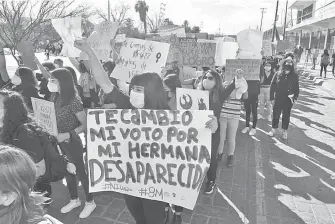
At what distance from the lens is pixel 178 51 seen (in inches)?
276

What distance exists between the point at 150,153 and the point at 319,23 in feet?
116

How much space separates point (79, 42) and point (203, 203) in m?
2.69

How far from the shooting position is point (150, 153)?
2727 mm

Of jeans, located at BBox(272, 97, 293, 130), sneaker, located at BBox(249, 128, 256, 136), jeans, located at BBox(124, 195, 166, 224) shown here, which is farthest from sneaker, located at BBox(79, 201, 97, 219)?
jeans, located at BBox(272, 97, 293, 130)

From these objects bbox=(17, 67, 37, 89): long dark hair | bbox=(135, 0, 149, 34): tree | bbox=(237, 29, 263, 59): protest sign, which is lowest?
bbox=(17, 67, 37, 89): long dark hair

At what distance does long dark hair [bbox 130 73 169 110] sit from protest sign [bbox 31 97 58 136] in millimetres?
1110

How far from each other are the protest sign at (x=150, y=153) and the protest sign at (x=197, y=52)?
14.8 ft

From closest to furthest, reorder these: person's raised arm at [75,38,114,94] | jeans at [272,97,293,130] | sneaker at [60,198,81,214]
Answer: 1. person's raised arm at [75,38,114,94]
2. sneaker at [60,198,81,214]
3. jeans at [272,97,293,130]

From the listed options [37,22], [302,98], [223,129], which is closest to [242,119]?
[223,129]

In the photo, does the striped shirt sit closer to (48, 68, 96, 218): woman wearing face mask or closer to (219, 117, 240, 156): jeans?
(219, 117, 240, 156): jeans

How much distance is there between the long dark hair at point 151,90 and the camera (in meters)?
2.79

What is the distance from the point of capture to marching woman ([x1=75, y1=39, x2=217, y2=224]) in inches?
108

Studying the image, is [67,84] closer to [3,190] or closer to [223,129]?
[3,190]

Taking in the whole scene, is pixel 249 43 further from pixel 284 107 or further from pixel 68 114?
pixel 68 114
